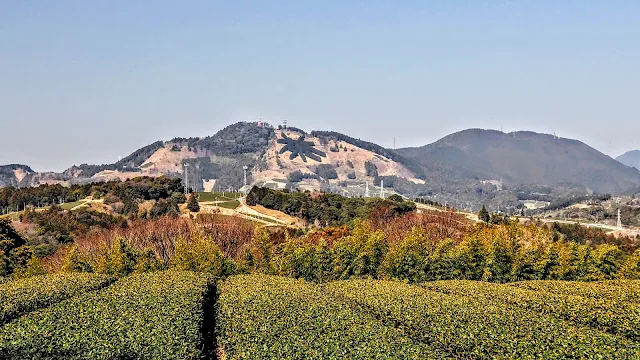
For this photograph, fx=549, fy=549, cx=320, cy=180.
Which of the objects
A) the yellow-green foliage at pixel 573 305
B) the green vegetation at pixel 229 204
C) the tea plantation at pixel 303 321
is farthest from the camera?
the green vegetation at pixel 229 204

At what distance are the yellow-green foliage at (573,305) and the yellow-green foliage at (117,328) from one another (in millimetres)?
15336

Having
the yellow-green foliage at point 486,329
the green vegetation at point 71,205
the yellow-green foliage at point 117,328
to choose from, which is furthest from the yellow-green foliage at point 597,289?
the green vegetation at point 71,205

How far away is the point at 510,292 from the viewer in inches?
1283

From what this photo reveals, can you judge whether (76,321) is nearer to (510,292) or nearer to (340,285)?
(340,285)

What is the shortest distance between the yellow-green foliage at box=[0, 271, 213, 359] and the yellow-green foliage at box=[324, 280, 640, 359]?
352 inches

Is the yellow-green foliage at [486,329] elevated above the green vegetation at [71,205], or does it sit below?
below

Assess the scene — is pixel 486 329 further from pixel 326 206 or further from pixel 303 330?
pixel 326 206

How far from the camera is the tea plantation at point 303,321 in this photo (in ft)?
65.0

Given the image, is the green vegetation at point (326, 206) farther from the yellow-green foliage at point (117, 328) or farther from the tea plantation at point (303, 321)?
the yellow-green foliage at point (117, 328)

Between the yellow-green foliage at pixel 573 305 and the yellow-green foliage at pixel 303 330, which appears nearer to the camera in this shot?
the yellow-green foliage at pixel 303 330

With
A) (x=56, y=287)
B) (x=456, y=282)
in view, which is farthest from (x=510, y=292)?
(x=56, y=287)

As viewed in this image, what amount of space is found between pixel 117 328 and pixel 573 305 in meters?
22.4

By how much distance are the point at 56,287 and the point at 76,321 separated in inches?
364

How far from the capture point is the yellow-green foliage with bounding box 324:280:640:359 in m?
20.2
